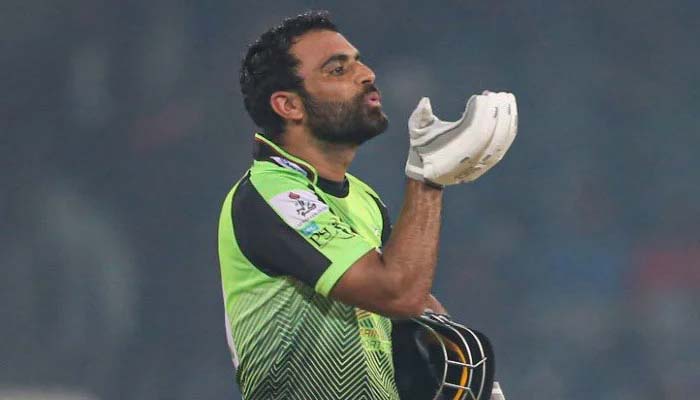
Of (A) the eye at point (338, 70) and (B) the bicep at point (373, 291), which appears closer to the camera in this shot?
(B) the bicep at point (373, 291)

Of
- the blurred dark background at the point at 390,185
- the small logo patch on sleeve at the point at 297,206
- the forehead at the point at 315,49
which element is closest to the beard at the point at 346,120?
the forehead at the point at 315,49

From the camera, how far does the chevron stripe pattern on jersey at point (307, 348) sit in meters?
2.90

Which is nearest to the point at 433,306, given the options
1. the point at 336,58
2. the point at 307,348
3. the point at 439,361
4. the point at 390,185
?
the point at 439,361

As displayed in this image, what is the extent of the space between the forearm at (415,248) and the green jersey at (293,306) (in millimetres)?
77

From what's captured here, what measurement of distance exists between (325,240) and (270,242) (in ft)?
0.45

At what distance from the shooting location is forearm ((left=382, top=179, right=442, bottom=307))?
2764 millimetres

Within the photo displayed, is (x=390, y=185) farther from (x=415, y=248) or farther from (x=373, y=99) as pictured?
(x=415, y=248)

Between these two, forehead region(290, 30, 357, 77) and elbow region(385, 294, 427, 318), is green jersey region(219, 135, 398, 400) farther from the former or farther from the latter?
forehead region(290, 30, 357, 77)

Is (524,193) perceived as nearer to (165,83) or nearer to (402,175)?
(402,175)

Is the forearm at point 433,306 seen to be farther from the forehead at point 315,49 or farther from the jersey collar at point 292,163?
the forehead at point 315,49

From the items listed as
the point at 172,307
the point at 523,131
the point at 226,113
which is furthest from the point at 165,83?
the point at 523,131

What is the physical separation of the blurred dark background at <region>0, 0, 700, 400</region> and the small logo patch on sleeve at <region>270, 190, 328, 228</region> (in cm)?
356

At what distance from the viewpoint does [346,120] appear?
3098 millimetres

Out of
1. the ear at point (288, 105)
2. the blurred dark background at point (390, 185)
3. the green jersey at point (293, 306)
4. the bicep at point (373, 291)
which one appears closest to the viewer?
the bicep at point (373, 291)
